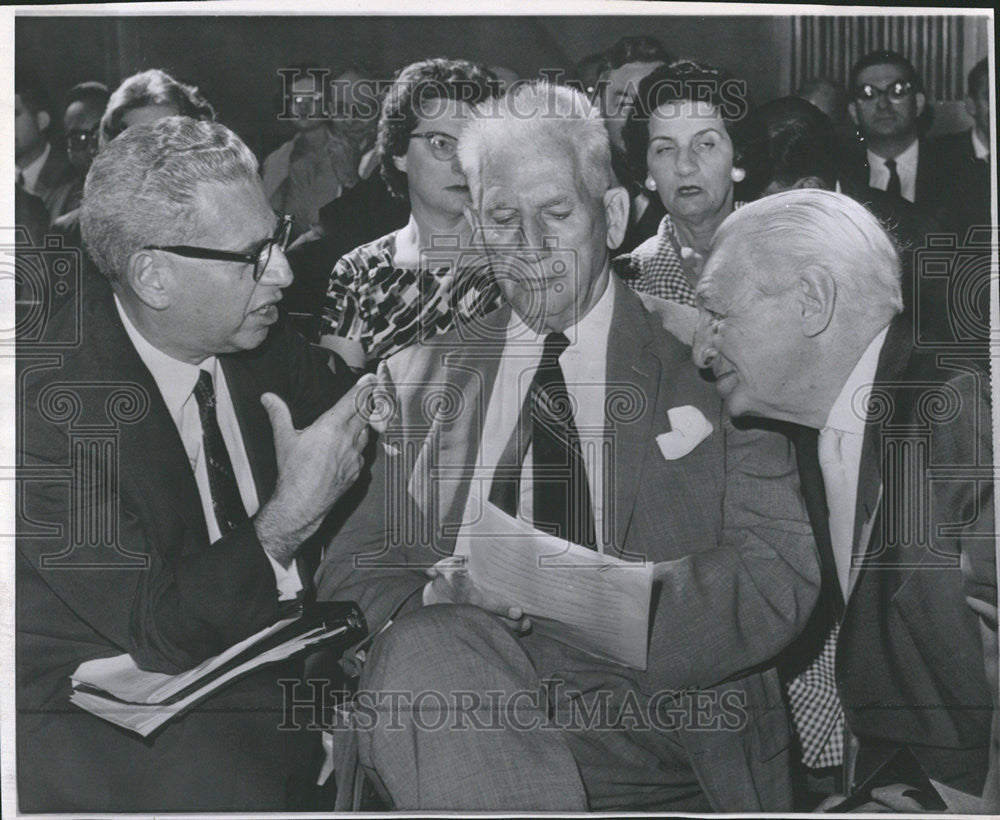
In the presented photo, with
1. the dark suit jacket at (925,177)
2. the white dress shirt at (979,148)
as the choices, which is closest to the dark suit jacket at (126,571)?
the dark suit jacket at (925,177)

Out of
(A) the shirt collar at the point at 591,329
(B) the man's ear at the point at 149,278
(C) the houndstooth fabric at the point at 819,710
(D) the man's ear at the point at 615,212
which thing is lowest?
(C) the houndstooth fabric at the point at 819,710

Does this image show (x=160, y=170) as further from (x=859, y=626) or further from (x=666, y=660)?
(x=859, y=626)

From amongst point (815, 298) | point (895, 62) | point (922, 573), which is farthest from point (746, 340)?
point (895, 62)

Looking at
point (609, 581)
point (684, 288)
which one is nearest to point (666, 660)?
point (609, 581)

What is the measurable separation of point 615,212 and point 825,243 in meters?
0.72

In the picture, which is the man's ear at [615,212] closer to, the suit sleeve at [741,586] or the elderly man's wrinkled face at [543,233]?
the elderly man's wrinkled face at [543,233]

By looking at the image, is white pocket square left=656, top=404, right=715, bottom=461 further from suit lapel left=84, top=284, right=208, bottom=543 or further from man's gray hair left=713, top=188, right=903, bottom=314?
suit lapel left=84, top=284, right=208, bottom=543

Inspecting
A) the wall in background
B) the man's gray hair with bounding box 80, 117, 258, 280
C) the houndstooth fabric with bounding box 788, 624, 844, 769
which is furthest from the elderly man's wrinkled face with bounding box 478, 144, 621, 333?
the houndstooth fabric with bounding box 788, 624, 844, 769

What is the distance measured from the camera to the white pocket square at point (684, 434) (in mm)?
4008

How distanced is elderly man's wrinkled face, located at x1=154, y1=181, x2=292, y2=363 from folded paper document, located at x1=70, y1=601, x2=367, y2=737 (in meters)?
1.00

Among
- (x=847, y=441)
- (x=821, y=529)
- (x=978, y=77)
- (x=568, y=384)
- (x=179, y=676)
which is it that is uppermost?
(x=978, y=77)

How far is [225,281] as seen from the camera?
401cm

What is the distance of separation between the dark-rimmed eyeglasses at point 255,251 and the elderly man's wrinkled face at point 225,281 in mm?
11

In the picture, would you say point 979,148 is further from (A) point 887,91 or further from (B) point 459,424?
(B) point 459,424
